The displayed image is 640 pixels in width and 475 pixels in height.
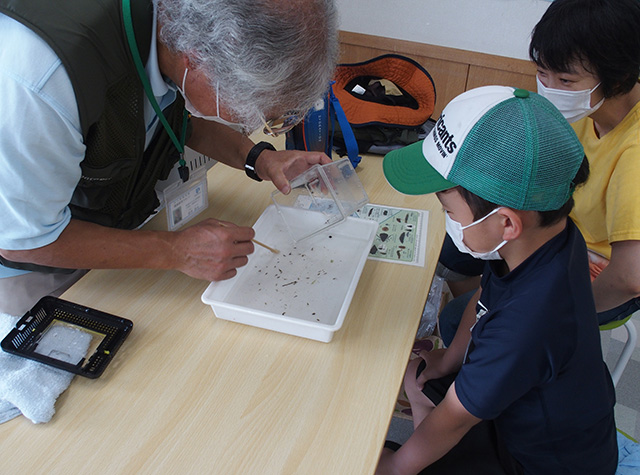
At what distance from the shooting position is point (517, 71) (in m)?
2.59

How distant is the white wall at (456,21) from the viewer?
2.47 meters

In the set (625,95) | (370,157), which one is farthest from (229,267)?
(625,95)

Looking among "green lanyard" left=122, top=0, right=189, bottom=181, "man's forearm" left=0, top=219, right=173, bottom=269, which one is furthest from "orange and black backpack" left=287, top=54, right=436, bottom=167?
"man's forearm" left=0, top=219, right=173, bottom=269

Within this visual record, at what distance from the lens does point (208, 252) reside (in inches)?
39.0

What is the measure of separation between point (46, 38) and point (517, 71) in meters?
2.52

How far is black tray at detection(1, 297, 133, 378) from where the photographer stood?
0.85m

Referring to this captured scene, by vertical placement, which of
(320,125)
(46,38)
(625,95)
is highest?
(46,38)

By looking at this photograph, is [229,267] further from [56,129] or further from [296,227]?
[56,129]

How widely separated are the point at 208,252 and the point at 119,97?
37 cm

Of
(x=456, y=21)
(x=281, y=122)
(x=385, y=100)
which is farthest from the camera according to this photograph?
(x=456, y=21)

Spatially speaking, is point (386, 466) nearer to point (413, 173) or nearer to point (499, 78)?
point (413, 173)

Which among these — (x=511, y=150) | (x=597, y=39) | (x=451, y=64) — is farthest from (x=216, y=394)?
(x=451, y=64)

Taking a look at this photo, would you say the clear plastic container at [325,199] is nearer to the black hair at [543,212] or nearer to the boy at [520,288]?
the boy at [520,288]

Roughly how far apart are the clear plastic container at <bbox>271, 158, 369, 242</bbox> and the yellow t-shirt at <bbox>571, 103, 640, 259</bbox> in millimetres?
562
